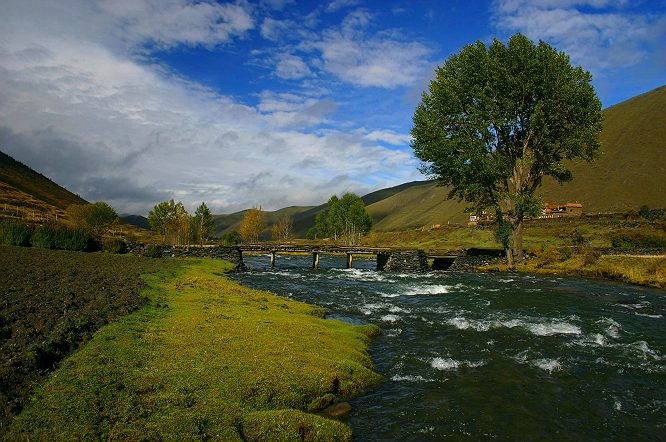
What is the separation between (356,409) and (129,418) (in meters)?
6.47

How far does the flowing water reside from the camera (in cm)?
1175

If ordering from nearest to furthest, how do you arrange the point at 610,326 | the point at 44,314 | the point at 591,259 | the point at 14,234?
the point at 44,314, the point at 610,326, the point at 591,259, the point at 14,234

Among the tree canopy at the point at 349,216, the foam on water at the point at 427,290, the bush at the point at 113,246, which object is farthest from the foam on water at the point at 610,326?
the tree canopy at the point at 349,216

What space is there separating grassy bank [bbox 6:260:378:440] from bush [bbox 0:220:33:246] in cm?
4562

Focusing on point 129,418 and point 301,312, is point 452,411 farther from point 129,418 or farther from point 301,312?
point 301,312

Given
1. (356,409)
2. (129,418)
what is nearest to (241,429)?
(129,418)

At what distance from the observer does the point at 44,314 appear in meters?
17.0

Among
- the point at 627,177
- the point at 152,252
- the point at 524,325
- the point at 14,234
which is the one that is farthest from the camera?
the point at 627,177

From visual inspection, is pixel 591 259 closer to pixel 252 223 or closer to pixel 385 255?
pixel 385 255

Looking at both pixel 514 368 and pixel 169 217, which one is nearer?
pixel 514 368

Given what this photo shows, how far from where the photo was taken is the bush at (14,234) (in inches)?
2048

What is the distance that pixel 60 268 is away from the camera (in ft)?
108

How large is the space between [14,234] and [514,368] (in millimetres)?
61020

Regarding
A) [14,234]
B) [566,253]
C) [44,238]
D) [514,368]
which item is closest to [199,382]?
[514,368]
